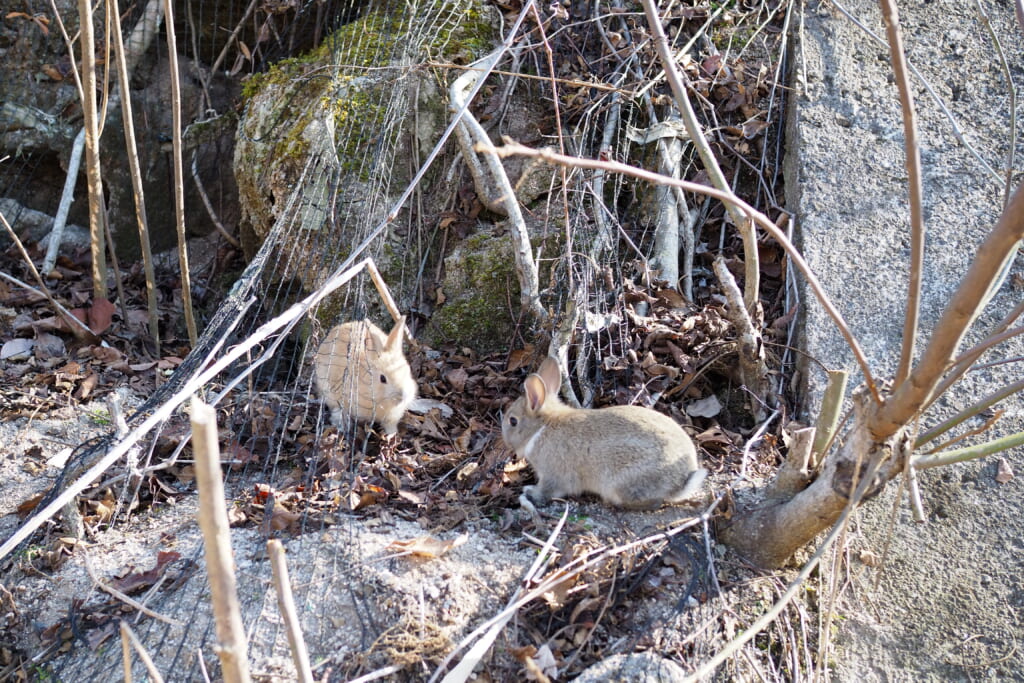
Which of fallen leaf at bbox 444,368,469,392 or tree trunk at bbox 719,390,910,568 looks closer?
tree trunk at bbox 719,390,910,568

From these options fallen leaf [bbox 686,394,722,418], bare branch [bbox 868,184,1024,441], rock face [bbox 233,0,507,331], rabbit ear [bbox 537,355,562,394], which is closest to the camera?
bare branch [bbox 868,184,1024,441]

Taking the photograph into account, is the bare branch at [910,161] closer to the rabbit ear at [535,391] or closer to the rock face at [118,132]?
the rabbit ear at [535,391]

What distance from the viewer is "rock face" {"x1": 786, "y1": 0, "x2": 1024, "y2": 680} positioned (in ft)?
11.3

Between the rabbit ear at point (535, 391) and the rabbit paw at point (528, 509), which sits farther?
the rabbit ear at point (535, 391)

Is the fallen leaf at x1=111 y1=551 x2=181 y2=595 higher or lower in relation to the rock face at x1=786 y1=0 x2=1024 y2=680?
lower

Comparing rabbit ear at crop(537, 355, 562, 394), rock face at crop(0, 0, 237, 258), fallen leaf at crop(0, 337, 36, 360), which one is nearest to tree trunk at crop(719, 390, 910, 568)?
rabbit ear at crop(537, 355, 562, 394)

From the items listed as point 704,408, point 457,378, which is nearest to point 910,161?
point 704,408

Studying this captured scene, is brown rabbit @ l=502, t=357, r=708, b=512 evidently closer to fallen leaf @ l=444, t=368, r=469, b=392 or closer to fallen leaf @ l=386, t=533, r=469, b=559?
fallen leaf @ l=386, t=533, r=469, b=559

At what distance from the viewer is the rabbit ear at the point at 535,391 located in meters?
4.08

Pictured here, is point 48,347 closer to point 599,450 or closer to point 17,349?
point 17,349

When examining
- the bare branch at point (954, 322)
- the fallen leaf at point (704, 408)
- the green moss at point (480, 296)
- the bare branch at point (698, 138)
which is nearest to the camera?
the bare branch at point (954, 322)

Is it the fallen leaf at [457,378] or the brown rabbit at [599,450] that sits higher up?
the brown rabbit at [599,450]

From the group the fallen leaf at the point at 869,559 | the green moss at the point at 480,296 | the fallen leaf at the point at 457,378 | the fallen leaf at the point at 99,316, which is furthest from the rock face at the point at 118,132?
the fallen leaf at the point at 869,559

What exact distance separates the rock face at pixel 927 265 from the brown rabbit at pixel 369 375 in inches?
86.6
